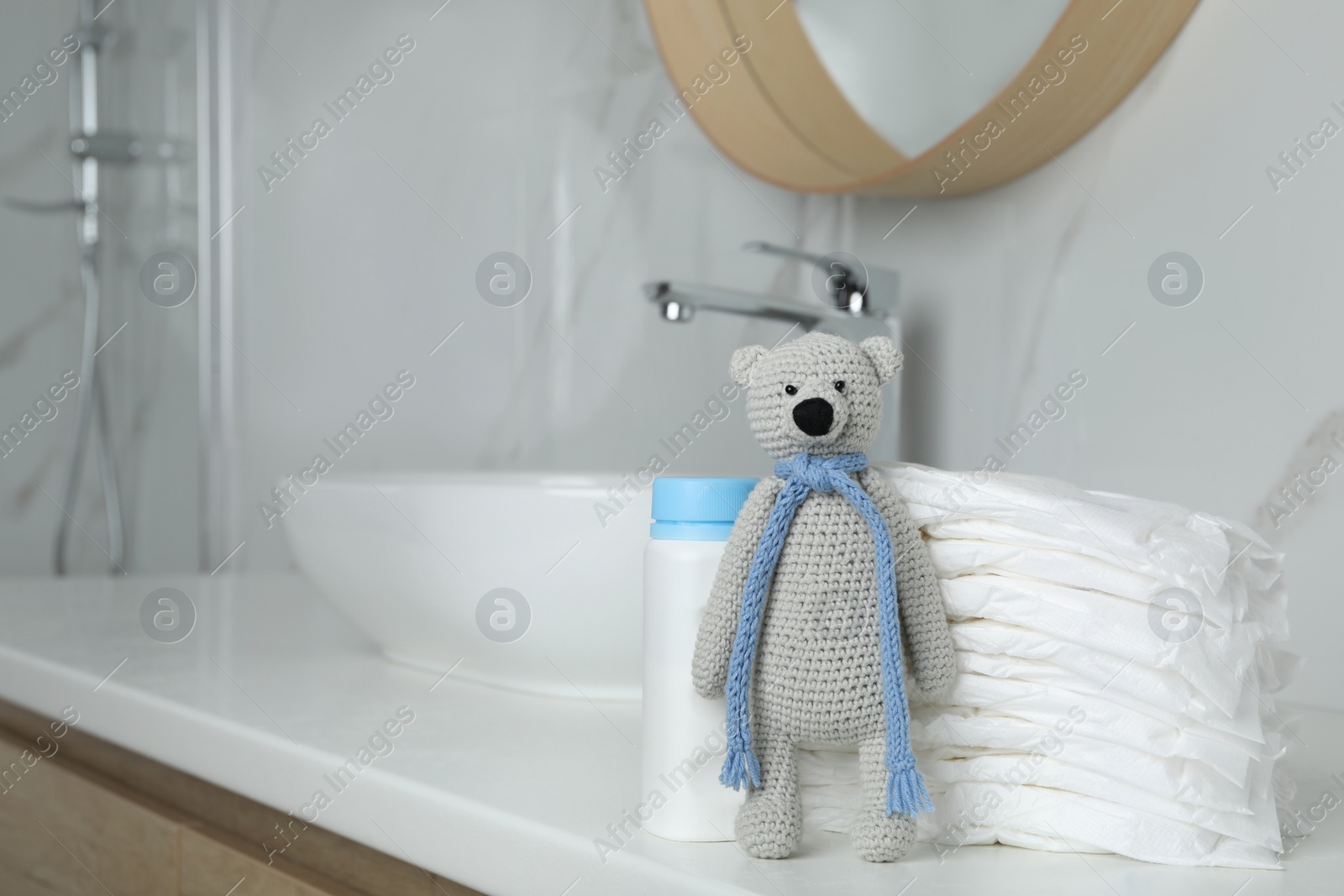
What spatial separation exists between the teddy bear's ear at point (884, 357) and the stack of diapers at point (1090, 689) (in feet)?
0.17

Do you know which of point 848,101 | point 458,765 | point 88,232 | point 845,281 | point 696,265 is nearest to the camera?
point 458,765

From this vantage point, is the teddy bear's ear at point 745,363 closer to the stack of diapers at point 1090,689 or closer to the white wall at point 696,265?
the stack of diapers at point 1090,689

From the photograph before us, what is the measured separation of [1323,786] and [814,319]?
1.93 feet

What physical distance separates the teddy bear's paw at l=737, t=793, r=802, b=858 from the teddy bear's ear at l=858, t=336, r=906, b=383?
0.17 meters

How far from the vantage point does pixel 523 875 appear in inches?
17.7

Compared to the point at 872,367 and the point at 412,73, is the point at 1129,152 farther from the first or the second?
the point at 412,73

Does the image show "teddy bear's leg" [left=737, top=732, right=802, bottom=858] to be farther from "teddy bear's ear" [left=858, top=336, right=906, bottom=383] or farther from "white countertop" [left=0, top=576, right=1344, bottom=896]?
"teddy bear's ear" [left=858, top=336, right=906, bottom=383]

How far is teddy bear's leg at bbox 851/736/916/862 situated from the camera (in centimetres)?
42

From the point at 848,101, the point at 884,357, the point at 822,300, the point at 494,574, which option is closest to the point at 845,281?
the point at 822,300

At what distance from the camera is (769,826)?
0.42 metres

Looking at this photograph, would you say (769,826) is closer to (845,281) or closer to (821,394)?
(821,394)

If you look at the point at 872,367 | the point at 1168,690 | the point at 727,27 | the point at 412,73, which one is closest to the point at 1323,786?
the point at 1168,690

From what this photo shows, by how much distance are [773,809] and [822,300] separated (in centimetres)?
62

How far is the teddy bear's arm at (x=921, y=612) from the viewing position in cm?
43
